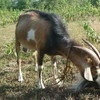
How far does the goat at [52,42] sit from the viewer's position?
4.29m

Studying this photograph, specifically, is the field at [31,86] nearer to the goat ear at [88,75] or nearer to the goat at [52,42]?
the goat at [52,42]

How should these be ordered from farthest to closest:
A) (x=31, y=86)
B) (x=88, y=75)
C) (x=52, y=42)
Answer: (x=31, y=86)
(x=52, y=42)
(x=88, y=75)

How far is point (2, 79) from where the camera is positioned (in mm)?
6051

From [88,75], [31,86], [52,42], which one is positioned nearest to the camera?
[88,75]

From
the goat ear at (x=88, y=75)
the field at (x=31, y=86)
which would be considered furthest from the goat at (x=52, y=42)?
the field at (x=31, y=86)

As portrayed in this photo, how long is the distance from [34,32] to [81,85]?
1773mm

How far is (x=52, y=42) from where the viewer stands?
4.90 meters

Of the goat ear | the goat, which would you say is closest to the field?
the goat

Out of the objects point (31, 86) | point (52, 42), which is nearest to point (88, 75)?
point (52, 42)

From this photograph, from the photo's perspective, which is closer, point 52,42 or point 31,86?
point 52,42

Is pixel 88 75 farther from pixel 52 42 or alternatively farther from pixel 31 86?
pixel 31 86

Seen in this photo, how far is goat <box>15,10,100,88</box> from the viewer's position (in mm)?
4293

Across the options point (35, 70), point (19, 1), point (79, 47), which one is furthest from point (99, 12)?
point (19, 1)

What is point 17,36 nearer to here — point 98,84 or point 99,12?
point 98,84
